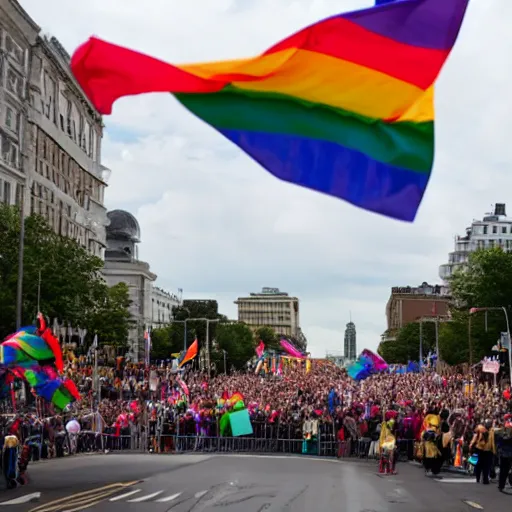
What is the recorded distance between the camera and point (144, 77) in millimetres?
12508

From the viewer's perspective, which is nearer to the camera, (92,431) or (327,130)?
(327,130)

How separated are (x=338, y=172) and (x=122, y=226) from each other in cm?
14712

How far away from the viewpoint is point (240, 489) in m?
20.9

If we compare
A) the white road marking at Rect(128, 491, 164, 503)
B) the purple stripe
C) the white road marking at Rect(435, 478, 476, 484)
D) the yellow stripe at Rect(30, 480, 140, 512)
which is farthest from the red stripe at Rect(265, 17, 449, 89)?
the white road marking at Rect(435, 478, 476, 484)

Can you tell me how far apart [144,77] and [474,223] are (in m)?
178

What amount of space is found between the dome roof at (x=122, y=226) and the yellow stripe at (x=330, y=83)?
14449cm

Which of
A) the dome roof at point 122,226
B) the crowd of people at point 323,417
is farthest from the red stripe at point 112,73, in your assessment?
the dome roof at point 122,226

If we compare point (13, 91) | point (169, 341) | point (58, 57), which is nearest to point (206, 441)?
point (13, 91)

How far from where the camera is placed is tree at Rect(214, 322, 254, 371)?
5605 inches

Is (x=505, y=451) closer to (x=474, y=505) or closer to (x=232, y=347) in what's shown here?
(x=474, y=505)

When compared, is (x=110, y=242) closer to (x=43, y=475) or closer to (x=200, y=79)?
(x=43, y=475)

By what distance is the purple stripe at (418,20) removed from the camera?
12.7 m

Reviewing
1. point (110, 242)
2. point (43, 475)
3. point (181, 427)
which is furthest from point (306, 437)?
point (110, 242)

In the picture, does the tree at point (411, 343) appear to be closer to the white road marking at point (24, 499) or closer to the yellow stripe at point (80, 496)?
the yellow stripe at point (80, 496)
